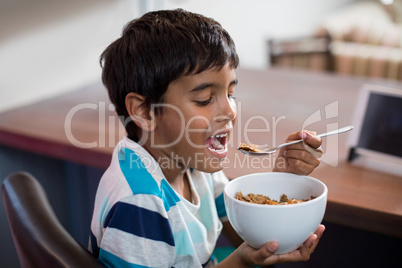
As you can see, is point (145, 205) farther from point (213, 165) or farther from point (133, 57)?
point (133, 57)

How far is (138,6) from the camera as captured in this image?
2168 mm

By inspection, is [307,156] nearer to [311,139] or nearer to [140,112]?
[311,139]

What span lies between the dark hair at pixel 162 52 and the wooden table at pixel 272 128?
325 millimetres

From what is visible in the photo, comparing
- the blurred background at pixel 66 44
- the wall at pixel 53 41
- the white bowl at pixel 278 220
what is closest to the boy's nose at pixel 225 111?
the white bowl at pixel 278 220

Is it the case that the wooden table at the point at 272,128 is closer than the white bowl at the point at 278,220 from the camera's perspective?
No

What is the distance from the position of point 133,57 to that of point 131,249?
327 mm

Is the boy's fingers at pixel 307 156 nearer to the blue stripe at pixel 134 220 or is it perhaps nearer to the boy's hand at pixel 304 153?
the boy's hand at pixel 304 153

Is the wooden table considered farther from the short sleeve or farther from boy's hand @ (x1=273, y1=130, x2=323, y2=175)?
the short sleeve

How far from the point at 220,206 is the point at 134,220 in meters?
0.31

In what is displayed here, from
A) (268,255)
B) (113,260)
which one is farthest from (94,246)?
(268,255)

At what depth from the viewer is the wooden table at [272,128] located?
946 mm

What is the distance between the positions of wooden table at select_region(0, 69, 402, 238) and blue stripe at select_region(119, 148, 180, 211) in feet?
0.79

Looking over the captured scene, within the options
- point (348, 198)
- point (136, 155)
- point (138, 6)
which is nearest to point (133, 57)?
point (136, 155)

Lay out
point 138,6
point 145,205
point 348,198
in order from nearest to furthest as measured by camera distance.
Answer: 1. point 145,205
2. point 348,198
3. point 138,6
